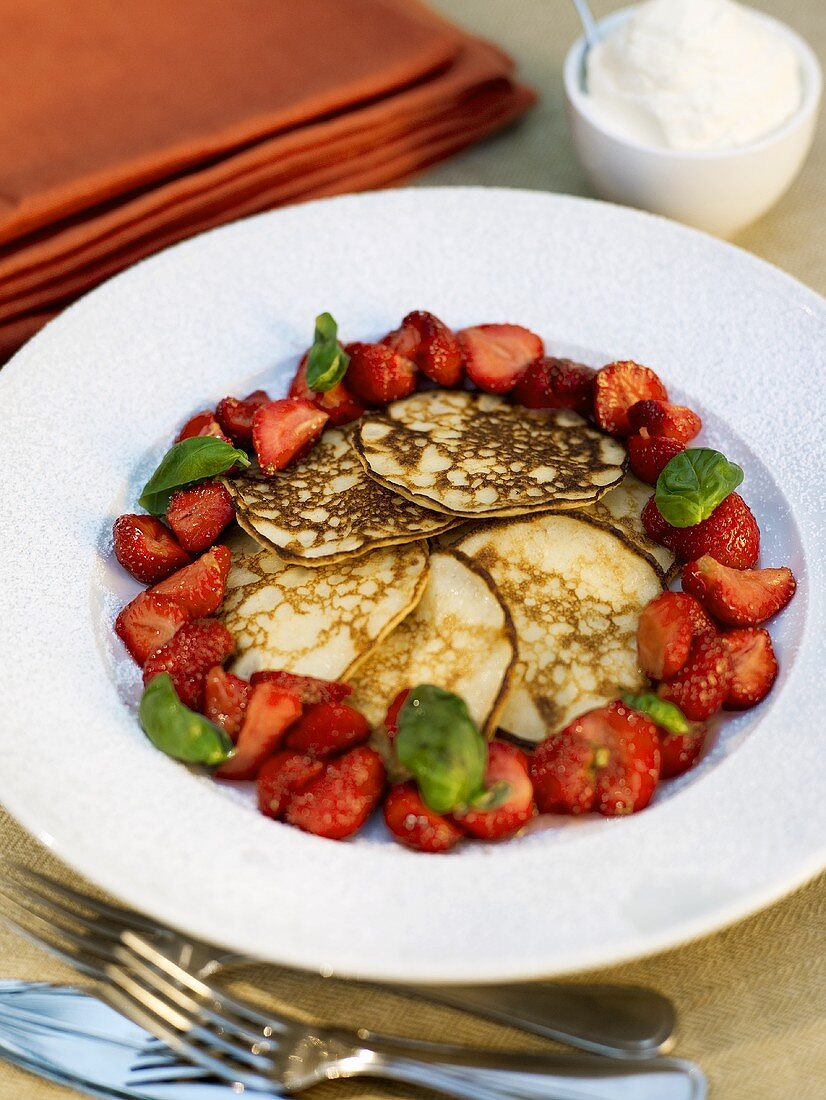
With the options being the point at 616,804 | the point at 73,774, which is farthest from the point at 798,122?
the point at 73,774

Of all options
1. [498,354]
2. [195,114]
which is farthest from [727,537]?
[195,114]

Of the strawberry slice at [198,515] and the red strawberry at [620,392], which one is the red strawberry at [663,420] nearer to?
the red strawberry at [620,392]

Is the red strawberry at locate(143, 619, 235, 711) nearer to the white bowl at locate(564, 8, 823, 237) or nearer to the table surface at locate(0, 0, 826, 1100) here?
the table surface at locate(0, 0, 826, 1100)

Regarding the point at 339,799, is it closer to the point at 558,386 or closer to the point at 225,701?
the point at 225,701

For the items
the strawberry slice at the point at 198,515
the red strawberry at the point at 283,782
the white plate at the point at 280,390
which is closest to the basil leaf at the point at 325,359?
the white plate at the point at 280,390

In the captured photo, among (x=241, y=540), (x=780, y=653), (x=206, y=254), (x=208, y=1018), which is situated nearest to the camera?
A: (x=208, y=1018)

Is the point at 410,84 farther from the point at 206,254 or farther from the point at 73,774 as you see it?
the point at 73,774
